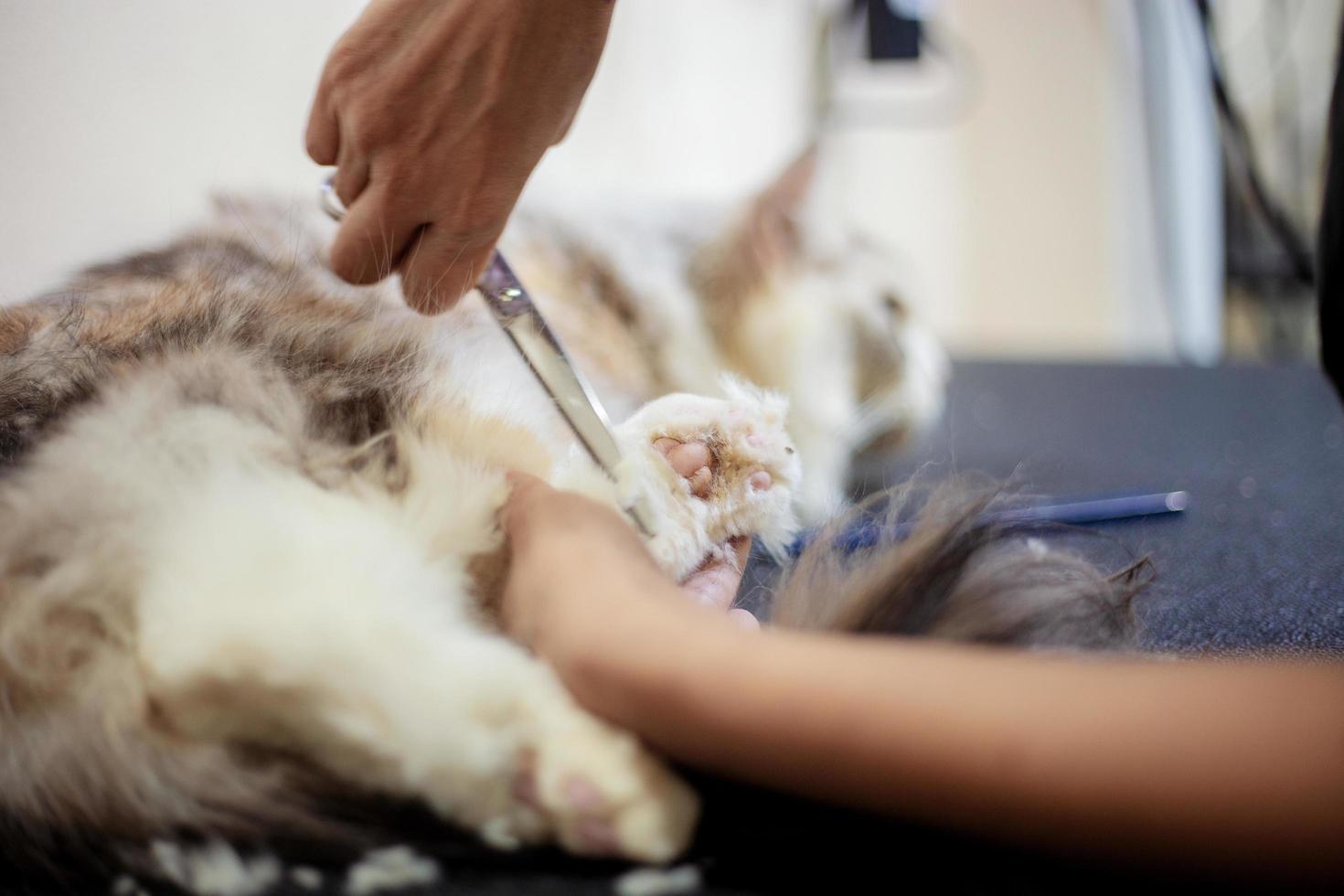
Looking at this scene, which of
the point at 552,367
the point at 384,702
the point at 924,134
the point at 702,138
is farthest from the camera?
the point at 924,134

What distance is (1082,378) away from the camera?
6.68ft

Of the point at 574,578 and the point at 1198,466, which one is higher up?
the point at 574,578

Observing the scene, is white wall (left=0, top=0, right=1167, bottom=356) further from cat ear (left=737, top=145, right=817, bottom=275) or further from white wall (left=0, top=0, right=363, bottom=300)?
cat ear (left=737, top=145, right=817, bottom=275)

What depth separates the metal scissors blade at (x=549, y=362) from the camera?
0.63m

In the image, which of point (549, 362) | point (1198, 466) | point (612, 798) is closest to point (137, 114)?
point (549, 362)

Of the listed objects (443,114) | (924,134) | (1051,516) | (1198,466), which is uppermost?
(443,114)

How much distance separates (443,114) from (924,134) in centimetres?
348

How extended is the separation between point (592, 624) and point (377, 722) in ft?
0.36

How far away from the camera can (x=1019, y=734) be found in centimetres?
35

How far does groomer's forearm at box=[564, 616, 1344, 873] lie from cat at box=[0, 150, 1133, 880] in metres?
0.07

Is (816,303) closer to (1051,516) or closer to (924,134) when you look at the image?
(1051,516)

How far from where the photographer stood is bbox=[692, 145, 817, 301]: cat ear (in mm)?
1749

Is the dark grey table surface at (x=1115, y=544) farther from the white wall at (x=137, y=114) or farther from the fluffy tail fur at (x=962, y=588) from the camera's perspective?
the white wall at (x=137, y=114)

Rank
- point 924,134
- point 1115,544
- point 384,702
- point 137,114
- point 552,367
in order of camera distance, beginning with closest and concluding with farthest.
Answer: point 384,702 < point 552,367 < point 1115,544 < point 137,114 < point 924,134
